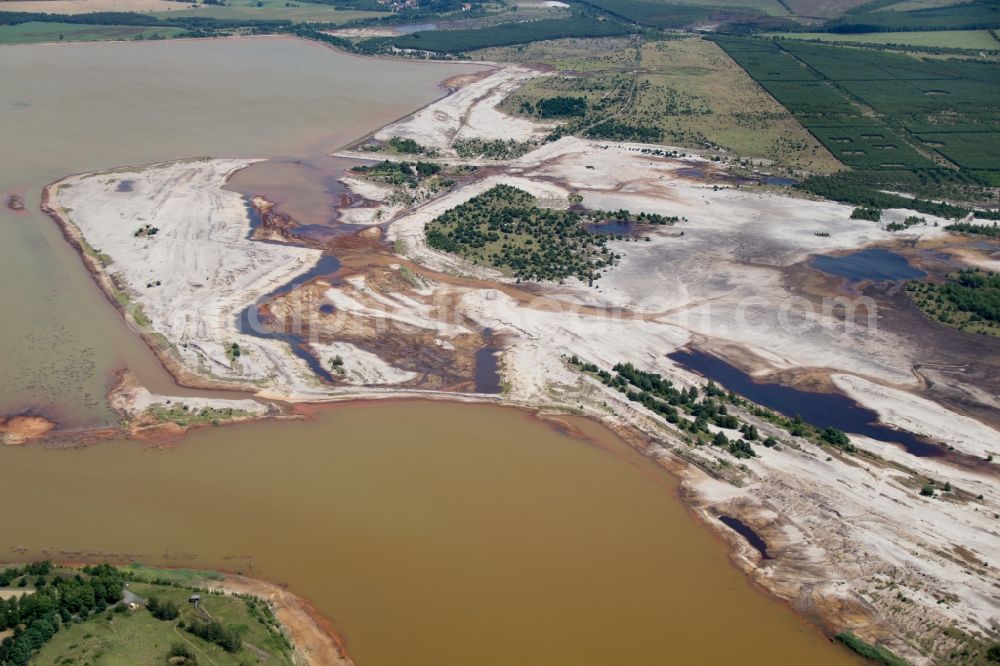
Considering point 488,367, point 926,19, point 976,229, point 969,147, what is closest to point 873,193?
point 976,229

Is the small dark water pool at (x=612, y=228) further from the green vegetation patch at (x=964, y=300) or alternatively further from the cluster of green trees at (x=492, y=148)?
the green vegetation patch at (x=964, y=300)

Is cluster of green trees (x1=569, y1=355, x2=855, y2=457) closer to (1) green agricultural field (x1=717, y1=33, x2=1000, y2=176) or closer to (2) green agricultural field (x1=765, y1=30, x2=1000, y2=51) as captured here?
(1) green agricultural field (x1=717, y1=33, x2=1000, y2=176)

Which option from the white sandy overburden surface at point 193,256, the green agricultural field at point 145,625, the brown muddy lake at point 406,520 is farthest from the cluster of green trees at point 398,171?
the green agricultural field at point 145,625

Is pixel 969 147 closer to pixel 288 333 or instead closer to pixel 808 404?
pixel 808 404

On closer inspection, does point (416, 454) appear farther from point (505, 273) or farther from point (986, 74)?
point (986, 74)

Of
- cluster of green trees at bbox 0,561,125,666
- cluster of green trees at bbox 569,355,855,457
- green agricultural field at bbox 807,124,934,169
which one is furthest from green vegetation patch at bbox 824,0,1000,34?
cluster of green trees at bbox 0,561,125,666
